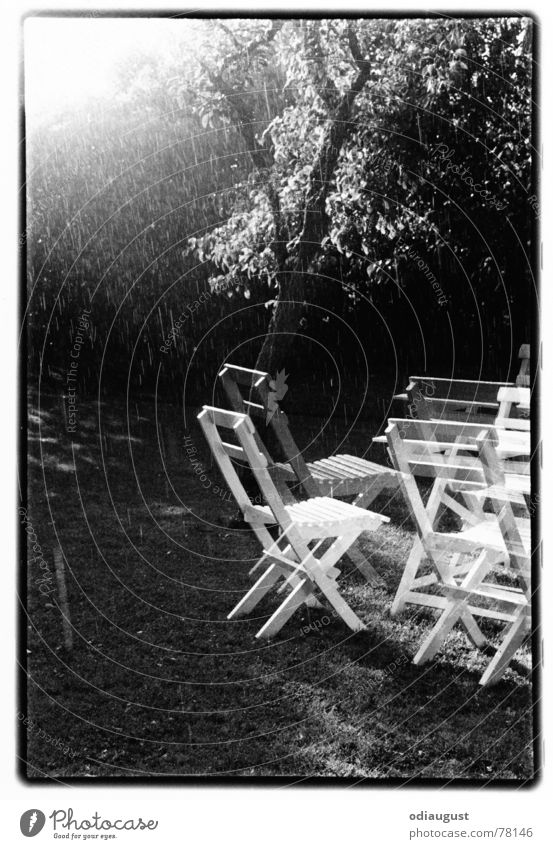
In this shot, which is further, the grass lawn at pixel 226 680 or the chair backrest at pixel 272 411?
the chair backrest at pixel 272 411

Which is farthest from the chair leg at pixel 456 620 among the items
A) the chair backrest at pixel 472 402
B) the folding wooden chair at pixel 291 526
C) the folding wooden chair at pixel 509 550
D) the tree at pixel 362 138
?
the tree at pixel 362 138

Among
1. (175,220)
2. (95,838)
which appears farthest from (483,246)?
(95,838)

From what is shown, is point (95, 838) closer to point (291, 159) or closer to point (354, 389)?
point (291, 159)

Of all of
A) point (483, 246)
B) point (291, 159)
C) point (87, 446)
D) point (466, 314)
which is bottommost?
point (87, 446)

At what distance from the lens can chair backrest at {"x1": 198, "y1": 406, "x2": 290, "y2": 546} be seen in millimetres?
4555

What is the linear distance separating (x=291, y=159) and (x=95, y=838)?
15.1 ft

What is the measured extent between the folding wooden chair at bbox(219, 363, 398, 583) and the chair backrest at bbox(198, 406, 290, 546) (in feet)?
0.68

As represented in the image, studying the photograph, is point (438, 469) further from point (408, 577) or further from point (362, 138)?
point (362, 138)

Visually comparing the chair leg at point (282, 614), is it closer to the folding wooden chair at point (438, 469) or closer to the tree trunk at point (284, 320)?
the folding wooden chair at point (438, 469)

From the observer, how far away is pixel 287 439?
Result: 5.30m

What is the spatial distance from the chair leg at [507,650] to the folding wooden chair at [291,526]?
2.73ft

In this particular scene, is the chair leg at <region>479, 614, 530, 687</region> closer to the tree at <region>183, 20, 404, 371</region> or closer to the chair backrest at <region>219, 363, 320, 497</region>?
the chair backrest at <region>219, 363, 320, 497</region>

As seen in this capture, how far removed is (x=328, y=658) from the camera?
4.69 metres

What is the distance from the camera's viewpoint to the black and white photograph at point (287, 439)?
3.92 meters
